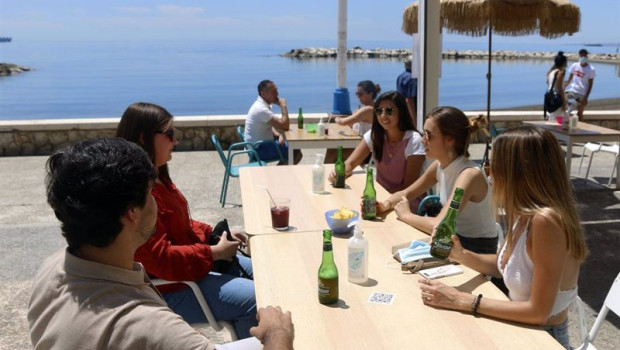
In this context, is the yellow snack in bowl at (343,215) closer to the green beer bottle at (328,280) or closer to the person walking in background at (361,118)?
the green beer bottle at (328,280)

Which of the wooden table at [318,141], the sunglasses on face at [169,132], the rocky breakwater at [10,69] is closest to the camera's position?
the sunglasses on face at [169,132]

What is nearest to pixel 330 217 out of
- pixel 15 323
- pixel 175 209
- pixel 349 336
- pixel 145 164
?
pixel 175 209

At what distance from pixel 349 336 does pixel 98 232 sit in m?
0.79

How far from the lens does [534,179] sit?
1931 millimetres

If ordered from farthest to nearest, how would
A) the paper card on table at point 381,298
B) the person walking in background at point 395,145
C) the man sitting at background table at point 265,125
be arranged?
the man sitting at background table at point 265,125 → the person walking in background at point 395,145 → the paper card on table at point 381,298

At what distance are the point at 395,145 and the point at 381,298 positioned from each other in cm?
196

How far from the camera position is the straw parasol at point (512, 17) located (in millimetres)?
6598

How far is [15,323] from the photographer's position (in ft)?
10.6

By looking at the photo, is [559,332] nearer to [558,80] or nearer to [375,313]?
[375,313]

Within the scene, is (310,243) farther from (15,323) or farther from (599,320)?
(15,323)

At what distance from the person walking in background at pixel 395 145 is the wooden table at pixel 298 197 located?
0.64 ft

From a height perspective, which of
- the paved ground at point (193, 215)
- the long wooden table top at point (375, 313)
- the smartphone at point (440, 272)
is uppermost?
the smartphone at point (440, 272)

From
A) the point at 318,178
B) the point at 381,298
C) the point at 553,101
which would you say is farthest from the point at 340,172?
the point at 553,101

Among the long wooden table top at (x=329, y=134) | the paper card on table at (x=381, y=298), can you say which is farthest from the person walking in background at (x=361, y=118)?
the paper card on table at (x=381, y=298)
